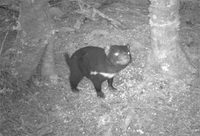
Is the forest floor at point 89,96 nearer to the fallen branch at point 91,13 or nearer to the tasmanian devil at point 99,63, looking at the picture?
the tasmanian devil at point 99,63

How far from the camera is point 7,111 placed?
4793mm

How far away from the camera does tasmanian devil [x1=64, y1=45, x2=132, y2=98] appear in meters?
4.48

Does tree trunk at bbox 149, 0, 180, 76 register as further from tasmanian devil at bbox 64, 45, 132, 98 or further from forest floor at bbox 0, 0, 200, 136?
tasmanian devil at bbox 64, 45, 132, 98

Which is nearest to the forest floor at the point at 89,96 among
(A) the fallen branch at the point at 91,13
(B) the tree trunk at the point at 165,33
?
(B) the tree trunk at the point at 165,33

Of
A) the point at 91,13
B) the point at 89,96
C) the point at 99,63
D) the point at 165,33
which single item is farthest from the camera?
the point at 91,13

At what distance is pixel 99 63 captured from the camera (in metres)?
4.75

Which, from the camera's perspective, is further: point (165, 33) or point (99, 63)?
point (165, 33)

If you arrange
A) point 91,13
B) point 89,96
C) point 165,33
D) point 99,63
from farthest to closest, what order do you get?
point 91,13 < point 89,96 < point 165,33 < point 99,63

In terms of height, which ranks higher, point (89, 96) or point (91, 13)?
point (91, 13)

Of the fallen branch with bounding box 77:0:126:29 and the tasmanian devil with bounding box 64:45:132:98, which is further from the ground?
the tasmanian devil with bounding box 64:45:132:98

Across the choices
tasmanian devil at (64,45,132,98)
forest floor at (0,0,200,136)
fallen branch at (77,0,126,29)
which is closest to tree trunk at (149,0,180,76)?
forest floor at (0,0,200,136)

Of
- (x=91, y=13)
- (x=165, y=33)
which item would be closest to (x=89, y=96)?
(x=165, y=33)

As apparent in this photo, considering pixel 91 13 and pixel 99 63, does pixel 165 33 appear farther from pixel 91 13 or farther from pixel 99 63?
pixel 91 13

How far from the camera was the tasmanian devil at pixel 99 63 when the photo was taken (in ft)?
14.7
